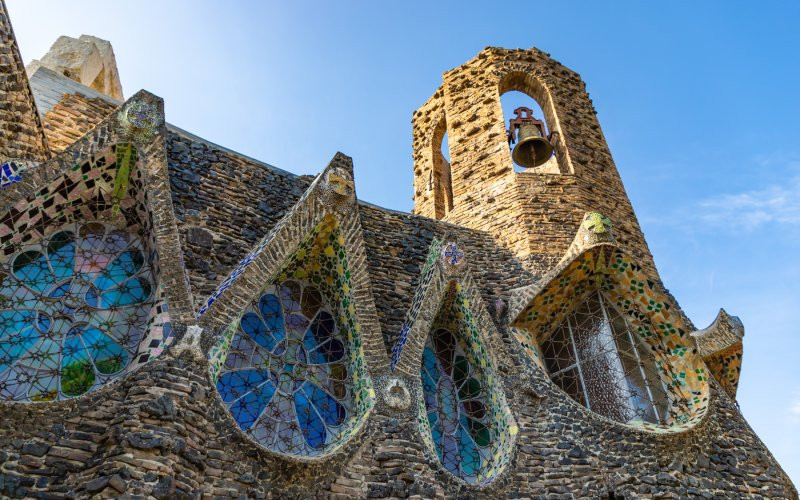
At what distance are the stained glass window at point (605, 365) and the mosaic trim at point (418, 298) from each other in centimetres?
156

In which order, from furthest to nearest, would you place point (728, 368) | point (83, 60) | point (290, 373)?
point (83, 60), point (728, 368), point (290, 373)

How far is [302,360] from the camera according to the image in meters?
6.31

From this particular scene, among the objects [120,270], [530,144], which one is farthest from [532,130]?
[120,270]

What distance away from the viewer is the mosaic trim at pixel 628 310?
23.7 ft

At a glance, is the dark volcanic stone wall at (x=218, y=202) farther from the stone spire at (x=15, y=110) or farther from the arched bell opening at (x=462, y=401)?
the arched bell opening at (x=462, y=401)

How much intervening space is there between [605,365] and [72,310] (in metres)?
5.08

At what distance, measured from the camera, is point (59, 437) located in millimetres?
4461

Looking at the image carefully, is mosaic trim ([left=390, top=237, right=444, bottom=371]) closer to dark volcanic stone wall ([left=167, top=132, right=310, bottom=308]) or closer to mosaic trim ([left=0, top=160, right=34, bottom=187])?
dark volcanic stone wall ([left=167, top=132, right=310, bottom=308])

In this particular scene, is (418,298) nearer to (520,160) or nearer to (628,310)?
(628,310)

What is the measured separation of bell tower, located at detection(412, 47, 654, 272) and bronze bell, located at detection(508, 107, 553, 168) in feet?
0.05

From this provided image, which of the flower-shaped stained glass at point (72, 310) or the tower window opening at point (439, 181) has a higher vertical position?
the tower window opening at point (439, 181)

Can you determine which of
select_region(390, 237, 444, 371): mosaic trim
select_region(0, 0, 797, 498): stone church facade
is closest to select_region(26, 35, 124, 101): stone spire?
select_region(0, 0, 797, 498): stone church facade

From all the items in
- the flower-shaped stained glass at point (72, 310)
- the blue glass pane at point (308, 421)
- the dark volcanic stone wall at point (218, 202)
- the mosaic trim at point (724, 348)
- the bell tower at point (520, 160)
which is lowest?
the blue glass pane at point (308, 421)

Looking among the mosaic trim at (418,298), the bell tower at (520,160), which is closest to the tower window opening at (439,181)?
the bell tower at (520,160)
